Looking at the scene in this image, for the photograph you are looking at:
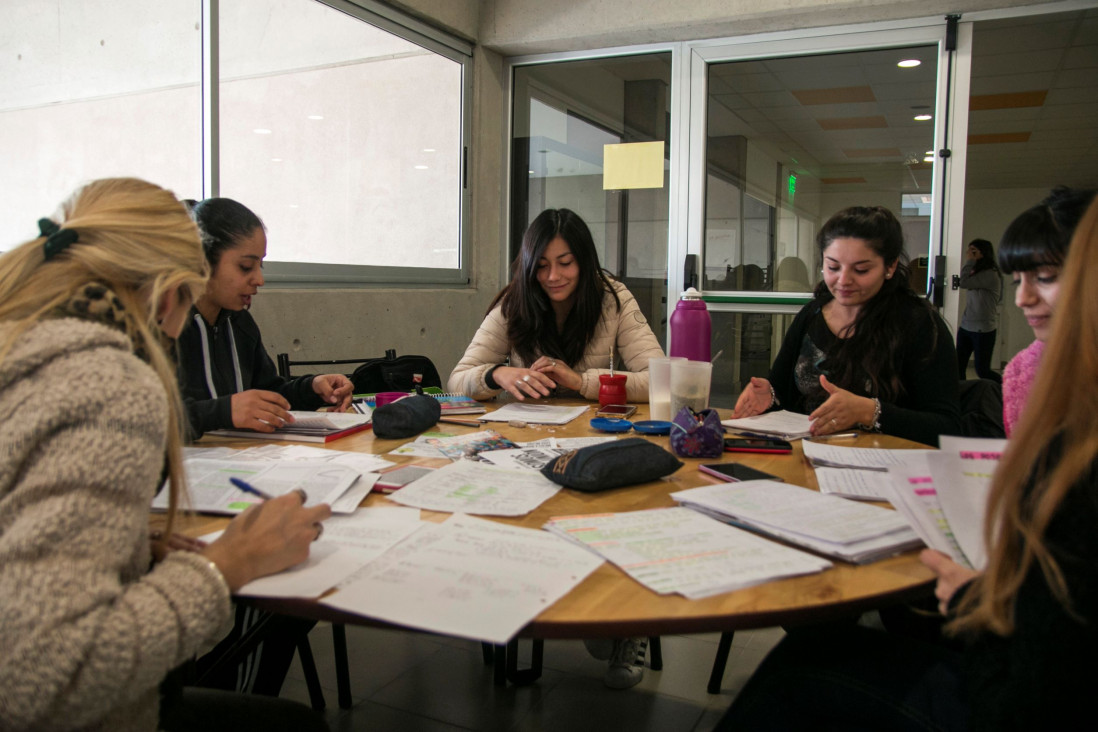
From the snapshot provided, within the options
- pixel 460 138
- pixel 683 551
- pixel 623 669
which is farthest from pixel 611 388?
pixel 460 138

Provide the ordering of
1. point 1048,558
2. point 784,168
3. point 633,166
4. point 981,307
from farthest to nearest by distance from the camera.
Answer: point 981,307
point 633,166
point 784,168
point 1048,558

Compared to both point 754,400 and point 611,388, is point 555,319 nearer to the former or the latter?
point 611,388

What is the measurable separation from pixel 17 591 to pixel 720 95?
3.81 m

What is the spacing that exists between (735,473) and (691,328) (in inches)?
31.6

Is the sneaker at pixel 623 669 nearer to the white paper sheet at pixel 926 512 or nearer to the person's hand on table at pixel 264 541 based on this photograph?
the white paper sheet at pixel 926 512

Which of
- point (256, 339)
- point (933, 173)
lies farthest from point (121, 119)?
point (933, 173)

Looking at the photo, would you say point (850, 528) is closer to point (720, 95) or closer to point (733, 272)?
point (733, 272)

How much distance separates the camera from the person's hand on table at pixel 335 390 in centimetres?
211

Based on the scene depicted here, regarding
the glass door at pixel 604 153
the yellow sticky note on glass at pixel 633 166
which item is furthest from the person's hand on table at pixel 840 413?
the yellow sticky note on glass at pixel 633 166

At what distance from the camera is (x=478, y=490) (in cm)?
125

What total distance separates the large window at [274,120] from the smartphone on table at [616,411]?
132cm

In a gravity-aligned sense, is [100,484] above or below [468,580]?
above

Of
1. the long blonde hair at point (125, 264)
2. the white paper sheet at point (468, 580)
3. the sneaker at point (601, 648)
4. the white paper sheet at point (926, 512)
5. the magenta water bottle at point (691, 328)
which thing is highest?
the long blonde hair at point (125, 264)

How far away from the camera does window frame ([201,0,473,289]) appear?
2.72 meters
